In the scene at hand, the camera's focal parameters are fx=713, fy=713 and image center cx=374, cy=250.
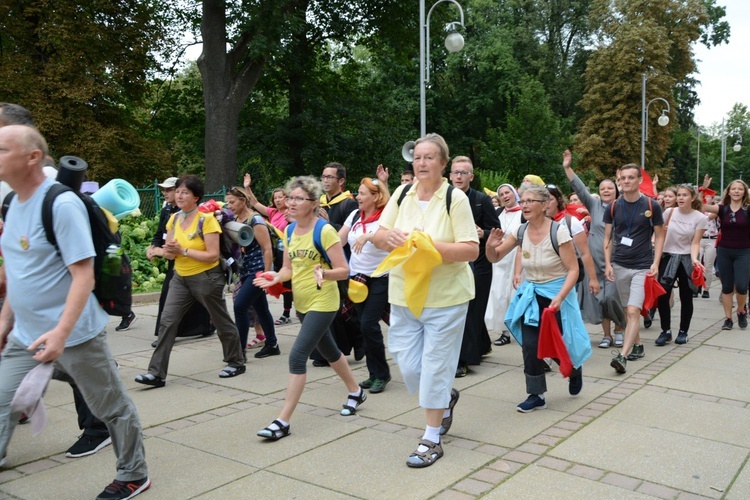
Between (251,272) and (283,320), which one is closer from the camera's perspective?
(251,272)

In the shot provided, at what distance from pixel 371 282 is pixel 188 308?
169 centimetres

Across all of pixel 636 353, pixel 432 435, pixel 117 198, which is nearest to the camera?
pixel 432 435

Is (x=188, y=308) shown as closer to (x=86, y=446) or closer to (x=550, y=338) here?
(x=86, y=446)

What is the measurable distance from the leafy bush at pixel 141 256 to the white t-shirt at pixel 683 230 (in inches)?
339

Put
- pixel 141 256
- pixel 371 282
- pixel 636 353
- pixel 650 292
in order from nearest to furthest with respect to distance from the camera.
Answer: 1. pixel 371 282
2. pixel 650 292
3. pixel 636 353
4. pixel 141 256

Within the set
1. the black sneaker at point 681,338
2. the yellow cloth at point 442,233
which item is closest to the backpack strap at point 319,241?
the yellow cloth at point 442,233

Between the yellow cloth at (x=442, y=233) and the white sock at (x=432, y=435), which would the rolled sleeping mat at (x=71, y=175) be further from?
the white sock at (x=432, y=435)

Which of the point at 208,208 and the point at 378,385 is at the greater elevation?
the point at 208,208

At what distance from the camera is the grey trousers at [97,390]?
346 cm

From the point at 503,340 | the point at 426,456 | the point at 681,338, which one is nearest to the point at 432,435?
the point at 426,456

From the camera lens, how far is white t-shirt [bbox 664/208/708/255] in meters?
8.81

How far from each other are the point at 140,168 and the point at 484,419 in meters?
21.6

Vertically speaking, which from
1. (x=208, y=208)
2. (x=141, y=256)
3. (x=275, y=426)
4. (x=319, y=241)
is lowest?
(x=275, y=426)

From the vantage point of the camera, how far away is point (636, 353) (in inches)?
290
